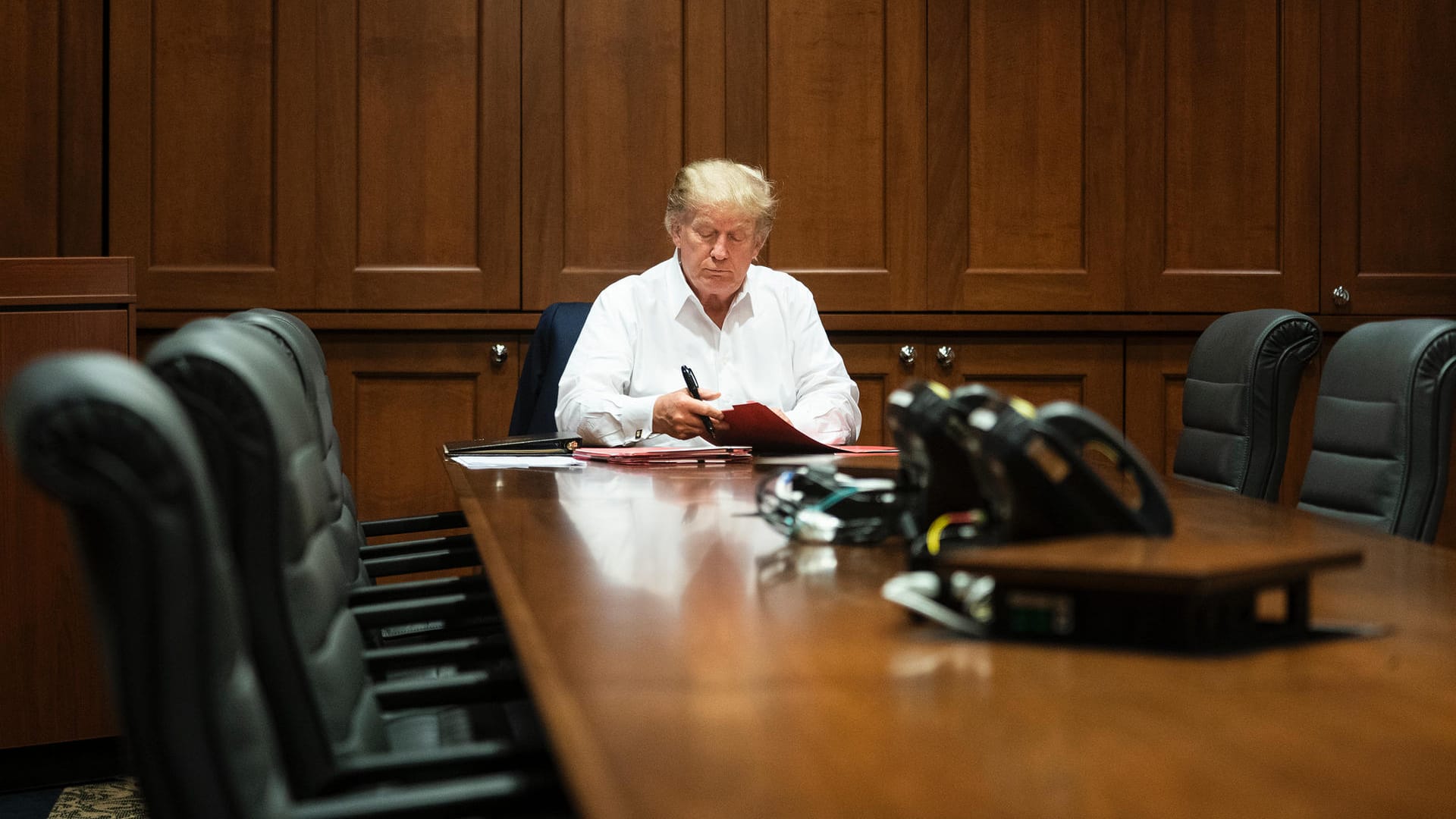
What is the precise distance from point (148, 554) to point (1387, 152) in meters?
4.36

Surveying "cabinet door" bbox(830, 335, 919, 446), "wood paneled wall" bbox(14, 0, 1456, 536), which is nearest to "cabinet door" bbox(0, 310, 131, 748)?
"wood paneled wall" bbox(14, 0, 1456, 536)

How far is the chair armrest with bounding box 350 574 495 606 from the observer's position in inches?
63.9

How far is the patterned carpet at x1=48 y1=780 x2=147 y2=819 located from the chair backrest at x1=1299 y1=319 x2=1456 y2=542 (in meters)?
2.30

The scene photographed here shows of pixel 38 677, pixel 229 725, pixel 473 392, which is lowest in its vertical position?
pixel 38 677

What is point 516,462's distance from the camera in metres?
2.33

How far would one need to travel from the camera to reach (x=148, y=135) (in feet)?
12.1

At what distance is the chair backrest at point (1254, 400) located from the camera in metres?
2.49

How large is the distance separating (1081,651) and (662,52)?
10.7ft

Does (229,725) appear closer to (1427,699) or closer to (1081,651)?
(1081,651)

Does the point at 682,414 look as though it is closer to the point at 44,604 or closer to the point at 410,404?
the point at 44,604

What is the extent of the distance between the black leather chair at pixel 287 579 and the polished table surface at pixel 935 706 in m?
0.14

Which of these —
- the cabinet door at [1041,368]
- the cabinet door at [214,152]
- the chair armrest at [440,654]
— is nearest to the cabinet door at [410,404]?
the cabinet door at [214,152]

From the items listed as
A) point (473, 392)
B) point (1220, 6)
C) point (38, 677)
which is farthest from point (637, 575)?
point (1220, 6)

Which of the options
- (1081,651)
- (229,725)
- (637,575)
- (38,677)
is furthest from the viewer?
(38,677)
